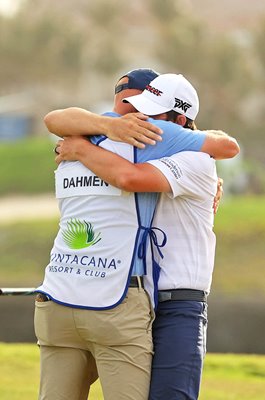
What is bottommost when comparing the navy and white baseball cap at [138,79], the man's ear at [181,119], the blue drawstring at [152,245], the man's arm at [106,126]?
the blue drawstring at [152,245]

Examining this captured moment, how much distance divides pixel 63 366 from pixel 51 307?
21cm

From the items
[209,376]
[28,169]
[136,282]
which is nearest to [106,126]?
[136,282]

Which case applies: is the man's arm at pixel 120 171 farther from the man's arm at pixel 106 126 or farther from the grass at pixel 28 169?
the grass at pixel 28 169

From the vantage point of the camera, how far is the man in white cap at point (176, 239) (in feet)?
12.4

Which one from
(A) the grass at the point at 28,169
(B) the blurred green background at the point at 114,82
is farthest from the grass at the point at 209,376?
(A) the grass at the point at 28,169

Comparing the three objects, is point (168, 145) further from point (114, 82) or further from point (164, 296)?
point (114, 82)

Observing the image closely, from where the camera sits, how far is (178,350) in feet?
12.4

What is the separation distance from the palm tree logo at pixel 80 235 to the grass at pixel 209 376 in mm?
2642

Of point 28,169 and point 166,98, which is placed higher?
point 28,169

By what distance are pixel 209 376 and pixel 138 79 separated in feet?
12.1

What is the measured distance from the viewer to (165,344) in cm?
380

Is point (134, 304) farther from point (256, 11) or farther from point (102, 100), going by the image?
point (256, 11)

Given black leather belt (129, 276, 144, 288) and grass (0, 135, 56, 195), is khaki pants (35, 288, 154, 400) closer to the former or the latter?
black leather belt (129, 276, 144, 288)

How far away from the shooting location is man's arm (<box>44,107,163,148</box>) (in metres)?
3.85
